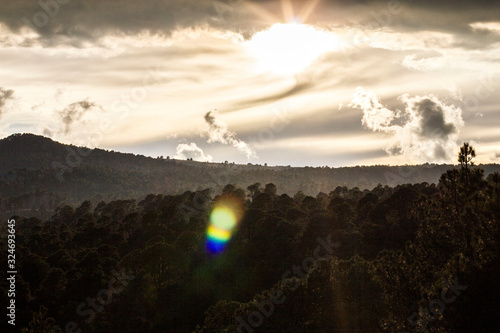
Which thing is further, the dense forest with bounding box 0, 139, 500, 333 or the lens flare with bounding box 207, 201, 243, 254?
the lens flare with bounding box 207, 201, 243, 254

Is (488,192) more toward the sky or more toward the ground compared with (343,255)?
more toward the sky

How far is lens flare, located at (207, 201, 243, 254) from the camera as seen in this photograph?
10781cm

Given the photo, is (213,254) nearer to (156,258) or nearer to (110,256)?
(156,258)

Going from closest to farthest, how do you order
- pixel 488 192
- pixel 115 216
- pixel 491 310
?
pixel 491 310 → pixel 488 192 → pixel 115 216

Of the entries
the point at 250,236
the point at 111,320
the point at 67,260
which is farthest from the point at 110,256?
the point at 250,236

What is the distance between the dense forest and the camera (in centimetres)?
3041

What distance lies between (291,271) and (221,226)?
43866 mm

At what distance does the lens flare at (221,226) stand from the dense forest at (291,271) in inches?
87.3

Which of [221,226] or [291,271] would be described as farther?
[221,226]

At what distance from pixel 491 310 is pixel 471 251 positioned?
6.53 m

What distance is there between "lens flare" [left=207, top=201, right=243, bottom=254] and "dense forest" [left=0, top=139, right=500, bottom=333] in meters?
2.22

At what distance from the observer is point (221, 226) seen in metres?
122

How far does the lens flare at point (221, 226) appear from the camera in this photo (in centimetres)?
10781

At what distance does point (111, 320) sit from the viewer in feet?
251
